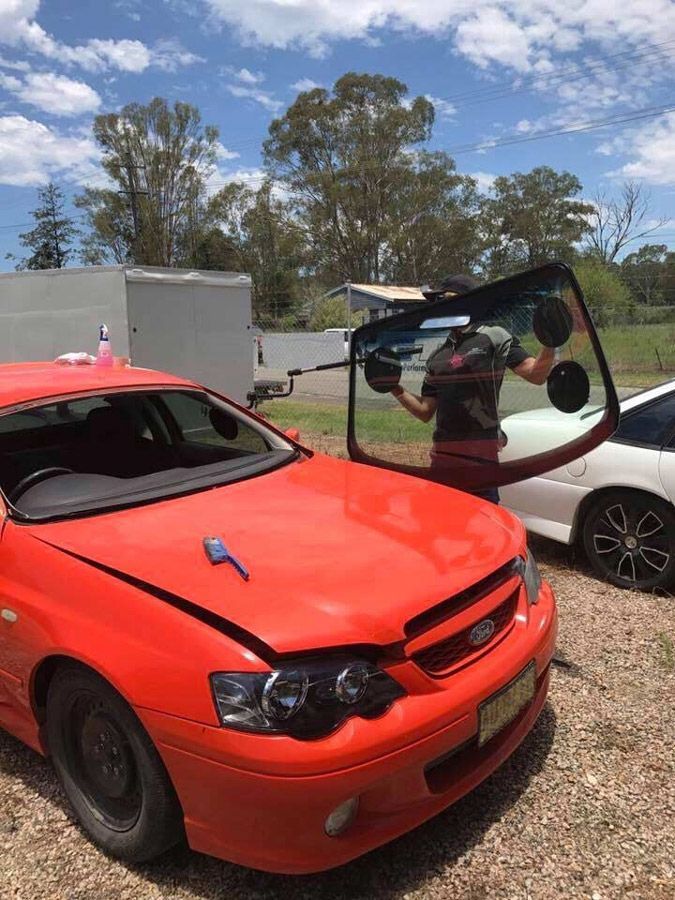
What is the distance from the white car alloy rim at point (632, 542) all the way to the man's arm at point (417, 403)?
1.39 m

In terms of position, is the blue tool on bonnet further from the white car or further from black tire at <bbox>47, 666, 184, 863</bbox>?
the white car

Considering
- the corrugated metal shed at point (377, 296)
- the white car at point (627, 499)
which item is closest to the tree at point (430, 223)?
the corrugated metal shed at point (377, 296)

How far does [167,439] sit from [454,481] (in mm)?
1554

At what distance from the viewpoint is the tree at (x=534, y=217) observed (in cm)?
6044

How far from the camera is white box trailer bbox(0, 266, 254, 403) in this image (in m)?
10.2

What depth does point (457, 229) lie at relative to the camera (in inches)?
2183

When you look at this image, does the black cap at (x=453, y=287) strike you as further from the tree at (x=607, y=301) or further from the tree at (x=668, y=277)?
the tree at (x=668, y=277)

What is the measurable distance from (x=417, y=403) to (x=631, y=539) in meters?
1.61

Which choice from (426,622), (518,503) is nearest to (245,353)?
(518,503)

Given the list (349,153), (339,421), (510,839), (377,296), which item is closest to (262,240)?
(349,153)

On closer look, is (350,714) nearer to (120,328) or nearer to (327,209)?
(120,328)

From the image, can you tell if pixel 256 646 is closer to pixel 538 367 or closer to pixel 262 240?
pixel 538 367

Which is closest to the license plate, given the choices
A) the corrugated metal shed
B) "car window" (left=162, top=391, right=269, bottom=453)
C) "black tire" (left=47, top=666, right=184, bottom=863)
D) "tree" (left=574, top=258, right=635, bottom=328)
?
"black tire" (left=47, top=666, right=184, bottom=863)

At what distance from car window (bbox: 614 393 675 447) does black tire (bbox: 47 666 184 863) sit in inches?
135
